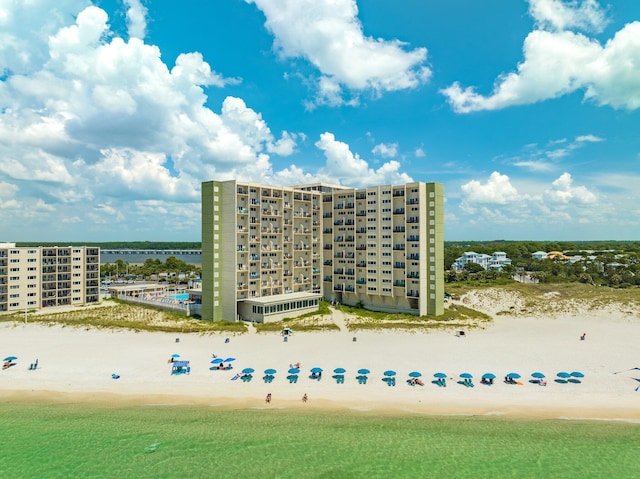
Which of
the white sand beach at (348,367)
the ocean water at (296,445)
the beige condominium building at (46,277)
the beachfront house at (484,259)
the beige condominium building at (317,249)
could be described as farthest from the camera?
the beachfront house at (484,259)

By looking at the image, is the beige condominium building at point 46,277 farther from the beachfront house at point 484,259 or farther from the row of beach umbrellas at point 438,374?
the beachfront house at point 484,259

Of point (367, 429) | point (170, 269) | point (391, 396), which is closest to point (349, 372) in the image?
point (391, 396)

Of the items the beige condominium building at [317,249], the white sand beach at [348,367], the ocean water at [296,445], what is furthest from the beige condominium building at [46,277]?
the ocean water at [296,445]

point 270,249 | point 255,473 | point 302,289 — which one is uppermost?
point 270,249

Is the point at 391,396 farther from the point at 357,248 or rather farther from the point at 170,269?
the point at 170,269

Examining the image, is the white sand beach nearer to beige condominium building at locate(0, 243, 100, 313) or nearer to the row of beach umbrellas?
the row of beach umbrellas

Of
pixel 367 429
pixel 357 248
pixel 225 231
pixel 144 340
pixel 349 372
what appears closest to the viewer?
pixel 367 429

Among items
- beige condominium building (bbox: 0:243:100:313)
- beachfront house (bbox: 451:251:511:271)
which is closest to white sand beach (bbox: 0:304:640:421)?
beige condominium building (bbox: 0:243:100:313)
